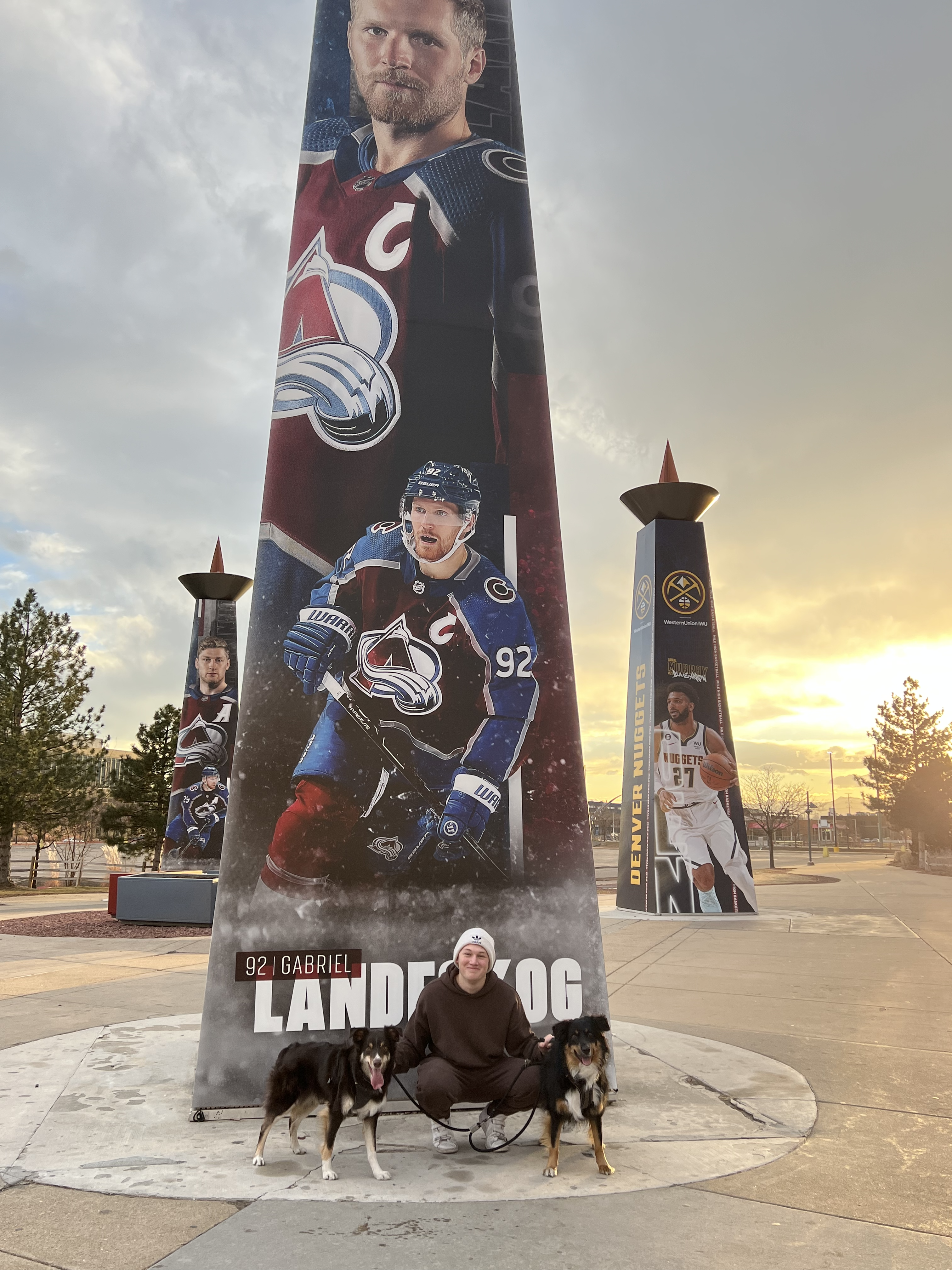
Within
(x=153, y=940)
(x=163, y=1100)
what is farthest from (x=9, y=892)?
(x=163, y=1100)

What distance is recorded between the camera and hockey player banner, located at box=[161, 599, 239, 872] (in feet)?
72.9

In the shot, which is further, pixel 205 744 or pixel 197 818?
pixel 205 744

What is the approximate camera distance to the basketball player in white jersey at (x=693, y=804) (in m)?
18.5

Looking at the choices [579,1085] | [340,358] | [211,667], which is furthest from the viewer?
[211,667]

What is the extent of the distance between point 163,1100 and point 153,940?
33.8ft

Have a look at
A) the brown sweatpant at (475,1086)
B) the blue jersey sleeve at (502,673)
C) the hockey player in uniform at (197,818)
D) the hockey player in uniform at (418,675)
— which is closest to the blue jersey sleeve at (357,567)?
the hockey player in uniform at (418,675)

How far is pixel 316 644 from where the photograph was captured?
6180mm

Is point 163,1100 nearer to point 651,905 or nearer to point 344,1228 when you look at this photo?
point 344,1228

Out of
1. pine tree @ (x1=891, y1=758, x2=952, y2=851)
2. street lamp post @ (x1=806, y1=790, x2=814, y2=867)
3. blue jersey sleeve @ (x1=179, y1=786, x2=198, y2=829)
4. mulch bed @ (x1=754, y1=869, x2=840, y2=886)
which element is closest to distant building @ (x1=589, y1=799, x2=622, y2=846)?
street lamp post @ (x1=806, y1=790, x2=814, y2=867)

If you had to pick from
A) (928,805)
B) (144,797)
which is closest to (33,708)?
(144,797)

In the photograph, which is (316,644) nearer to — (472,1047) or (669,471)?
(472,1047)

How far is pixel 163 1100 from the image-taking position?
18.0 ft

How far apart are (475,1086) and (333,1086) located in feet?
2.52

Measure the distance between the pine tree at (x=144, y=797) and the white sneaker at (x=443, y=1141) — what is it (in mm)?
27332
